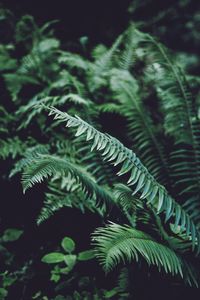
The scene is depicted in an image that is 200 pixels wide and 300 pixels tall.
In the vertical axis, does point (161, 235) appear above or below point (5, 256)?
above

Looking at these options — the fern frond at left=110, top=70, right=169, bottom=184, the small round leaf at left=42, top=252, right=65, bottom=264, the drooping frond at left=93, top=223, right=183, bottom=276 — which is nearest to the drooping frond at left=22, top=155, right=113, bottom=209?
the drooping frond at left=93, top=223, right=183, bottom=276

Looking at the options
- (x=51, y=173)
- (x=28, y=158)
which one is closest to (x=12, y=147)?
(x=28, y=158)

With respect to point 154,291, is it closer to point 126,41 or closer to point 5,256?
point 5,256

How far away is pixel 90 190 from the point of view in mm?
1846

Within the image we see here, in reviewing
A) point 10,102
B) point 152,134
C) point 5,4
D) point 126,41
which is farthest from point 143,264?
point 5,4

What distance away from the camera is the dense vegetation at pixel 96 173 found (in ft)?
5.63

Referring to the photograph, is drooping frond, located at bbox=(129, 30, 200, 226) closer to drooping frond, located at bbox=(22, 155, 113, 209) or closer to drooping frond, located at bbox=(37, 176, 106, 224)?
drooping frond, located at bbox=(37, 176, 106, 224)

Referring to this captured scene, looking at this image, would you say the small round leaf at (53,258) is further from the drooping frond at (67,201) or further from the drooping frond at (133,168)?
the drooping frond at (133,168)

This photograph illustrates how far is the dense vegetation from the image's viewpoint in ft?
5.63

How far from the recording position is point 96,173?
2.54 m

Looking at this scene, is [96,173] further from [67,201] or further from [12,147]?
[12,147]

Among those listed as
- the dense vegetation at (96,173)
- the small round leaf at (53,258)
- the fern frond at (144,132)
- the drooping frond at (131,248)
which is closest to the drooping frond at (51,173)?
the dense vegetation at (96,173)

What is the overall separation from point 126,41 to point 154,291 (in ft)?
8.39

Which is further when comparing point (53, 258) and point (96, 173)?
point (96, 173)
